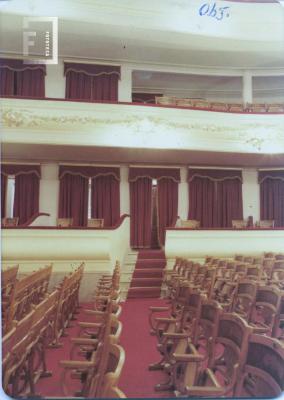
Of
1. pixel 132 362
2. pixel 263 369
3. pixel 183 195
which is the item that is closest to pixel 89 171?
pixel 183 195

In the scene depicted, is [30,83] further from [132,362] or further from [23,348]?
[23,348]

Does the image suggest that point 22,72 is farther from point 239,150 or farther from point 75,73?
point 239,150

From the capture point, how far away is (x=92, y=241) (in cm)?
546

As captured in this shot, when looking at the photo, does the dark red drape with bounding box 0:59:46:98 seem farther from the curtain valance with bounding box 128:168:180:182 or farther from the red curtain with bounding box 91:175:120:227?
the curtain valance with bounding box 128:168:180:182

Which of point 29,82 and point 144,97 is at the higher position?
point 144,97

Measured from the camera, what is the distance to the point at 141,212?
8.15 meters

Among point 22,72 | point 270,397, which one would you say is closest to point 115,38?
point 22,72

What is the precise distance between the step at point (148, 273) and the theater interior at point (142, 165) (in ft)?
0.07

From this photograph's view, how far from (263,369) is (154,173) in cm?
665

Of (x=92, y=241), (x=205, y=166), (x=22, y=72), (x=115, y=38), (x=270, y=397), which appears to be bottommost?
(x=270, y=397)

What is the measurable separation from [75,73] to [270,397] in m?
7.46

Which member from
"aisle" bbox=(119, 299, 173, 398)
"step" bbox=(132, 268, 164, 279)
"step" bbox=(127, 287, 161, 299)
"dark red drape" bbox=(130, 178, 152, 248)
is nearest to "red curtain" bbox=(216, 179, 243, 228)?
"dark red drape" bbox=(130, 178, 152, 248)

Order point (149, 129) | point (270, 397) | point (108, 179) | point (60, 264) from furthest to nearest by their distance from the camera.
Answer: point (108, 179), point (149, 129), point (60, 264), point (270, 397)

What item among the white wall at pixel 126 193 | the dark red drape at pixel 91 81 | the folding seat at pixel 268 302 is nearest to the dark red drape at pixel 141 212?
the white wall at pixel 126 193
